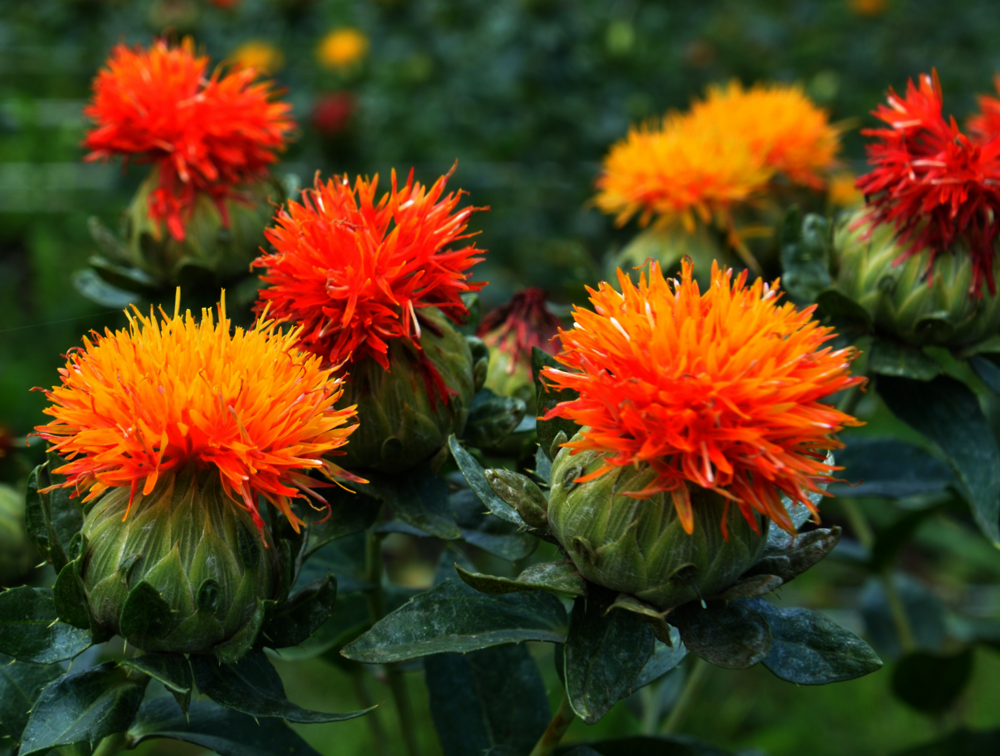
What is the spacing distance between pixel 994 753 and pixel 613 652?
1432 millimetres

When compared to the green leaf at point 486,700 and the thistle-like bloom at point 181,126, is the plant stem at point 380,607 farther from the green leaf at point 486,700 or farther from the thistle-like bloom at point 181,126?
the thistle-like bloom at point 181,126

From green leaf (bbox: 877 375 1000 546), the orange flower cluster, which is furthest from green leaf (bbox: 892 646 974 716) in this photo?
the orange flower cluster

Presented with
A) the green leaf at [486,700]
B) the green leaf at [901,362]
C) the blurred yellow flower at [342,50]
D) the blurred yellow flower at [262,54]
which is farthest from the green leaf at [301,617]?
the blurred yellow flower at [342,50]

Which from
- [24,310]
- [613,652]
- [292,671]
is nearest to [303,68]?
[24,310]

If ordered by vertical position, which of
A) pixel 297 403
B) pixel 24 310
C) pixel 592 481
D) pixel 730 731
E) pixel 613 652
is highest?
pixel 297 403

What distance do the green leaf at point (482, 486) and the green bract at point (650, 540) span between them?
0.32 feet

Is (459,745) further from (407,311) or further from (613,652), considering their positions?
(407,311)

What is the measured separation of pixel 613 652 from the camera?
1064mm

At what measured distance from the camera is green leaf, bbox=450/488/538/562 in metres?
1.32

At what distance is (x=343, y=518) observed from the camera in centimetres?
126

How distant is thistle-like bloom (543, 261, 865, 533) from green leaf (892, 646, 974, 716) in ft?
4.85

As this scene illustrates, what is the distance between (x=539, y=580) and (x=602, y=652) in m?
0.12

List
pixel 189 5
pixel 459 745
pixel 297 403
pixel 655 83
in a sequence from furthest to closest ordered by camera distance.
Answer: pixel 189 5 → pixel 655 83 → pixel 459 745 → pixel 297 403

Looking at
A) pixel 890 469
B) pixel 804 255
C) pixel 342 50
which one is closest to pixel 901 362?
pixel 804 255
